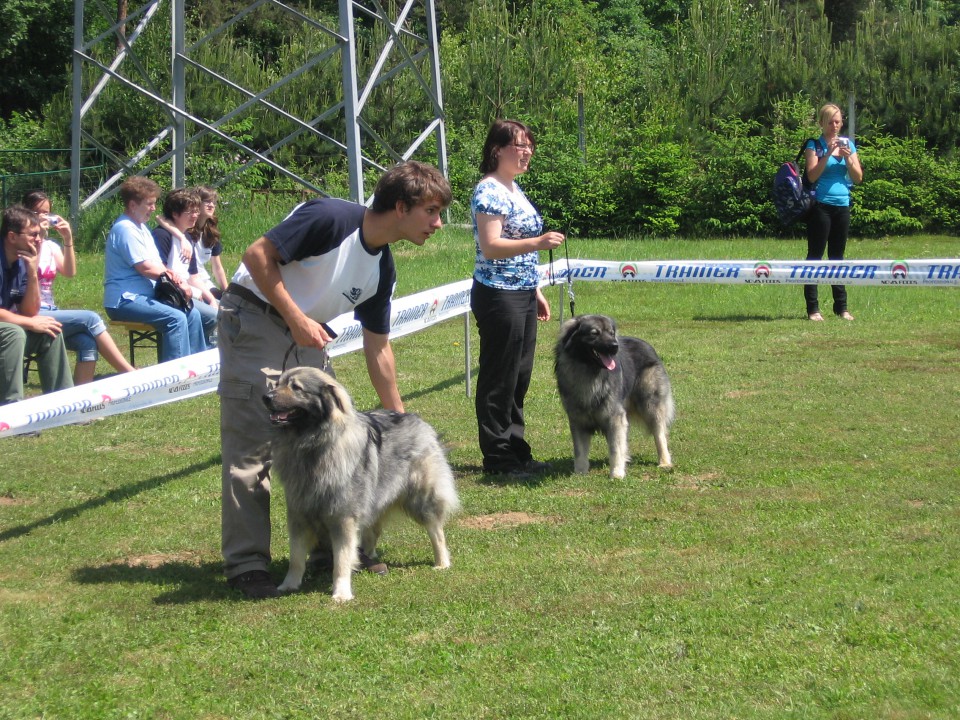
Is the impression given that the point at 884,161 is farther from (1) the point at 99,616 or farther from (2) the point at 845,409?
(1) the point at 99,616

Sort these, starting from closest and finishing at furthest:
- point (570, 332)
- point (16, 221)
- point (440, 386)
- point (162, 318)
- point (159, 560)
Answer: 1. point (159, 560)
2. point (570, 332)
3. point (16, 221)
4. point (162, 318)
5. point (440, 386)

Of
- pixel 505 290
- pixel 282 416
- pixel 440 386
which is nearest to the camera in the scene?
pixel 282 416

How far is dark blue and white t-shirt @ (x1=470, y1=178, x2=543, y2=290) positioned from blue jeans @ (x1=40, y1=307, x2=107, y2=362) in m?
3.70

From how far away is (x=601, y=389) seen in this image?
23.6ft

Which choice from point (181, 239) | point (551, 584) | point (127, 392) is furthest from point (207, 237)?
point (551, 584)

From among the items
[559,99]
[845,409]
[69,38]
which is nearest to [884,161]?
[559,99]

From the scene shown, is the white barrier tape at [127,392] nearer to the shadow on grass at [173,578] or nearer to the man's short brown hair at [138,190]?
the shadow on grass at [173,578]

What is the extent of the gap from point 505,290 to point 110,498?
2.76 metres

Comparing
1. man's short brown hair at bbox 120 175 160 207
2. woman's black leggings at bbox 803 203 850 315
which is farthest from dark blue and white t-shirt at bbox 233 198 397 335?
woman's black leggings at bbox 803 203 850 315

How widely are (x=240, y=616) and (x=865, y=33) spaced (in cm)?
2766

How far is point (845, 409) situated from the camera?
8953 millimetres

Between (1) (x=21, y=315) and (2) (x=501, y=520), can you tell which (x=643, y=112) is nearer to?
(1) (x=21, y=315)

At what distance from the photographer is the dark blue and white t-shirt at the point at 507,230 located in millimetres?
6680

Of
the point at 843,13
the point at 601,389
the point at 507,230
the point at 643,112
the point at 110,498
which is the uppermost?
the point at 843,13
